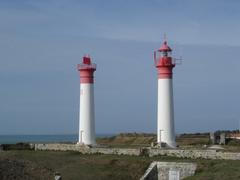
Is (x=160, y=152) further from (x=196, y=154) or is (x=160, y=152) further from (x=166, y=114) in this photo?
(x=166, y=114)

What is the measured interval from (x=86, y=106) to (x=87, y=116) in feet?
2.44

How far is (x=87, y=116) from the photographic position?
39562mm

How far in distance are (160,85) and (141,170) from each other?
306 inches

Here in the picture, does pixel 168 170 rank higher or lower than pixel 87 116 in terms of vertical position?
lower

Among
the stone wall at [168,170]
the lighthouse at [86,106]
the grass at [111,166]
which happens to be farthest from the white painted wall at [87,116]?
the stone wall at [168,170]

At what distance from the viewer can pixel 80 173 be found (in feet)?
98.1

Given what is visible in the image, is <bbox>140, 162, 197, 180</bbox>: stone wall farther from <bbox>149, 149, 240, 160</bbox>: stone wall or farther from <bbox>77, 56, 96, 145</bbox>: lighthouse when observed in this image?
<bbox>77, 56, 96, 145</bbox>: lighthouse

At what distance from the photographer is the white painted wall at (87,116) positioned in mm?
39500

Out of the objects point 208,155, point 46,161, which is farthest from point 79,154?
point 208,155

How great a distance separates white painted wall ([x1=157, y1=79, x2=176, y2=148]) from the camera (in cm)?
3559

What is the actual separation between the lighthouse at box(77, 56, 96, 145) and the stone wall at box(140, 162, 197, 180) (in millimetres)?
10506

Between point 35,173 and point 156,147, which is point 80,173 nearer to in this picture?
point 35,173

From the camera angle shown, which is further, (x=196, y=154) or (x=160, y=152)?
(x=160, y=152)

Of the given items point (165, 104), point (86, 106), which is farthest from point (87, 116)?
point (165, 104)
